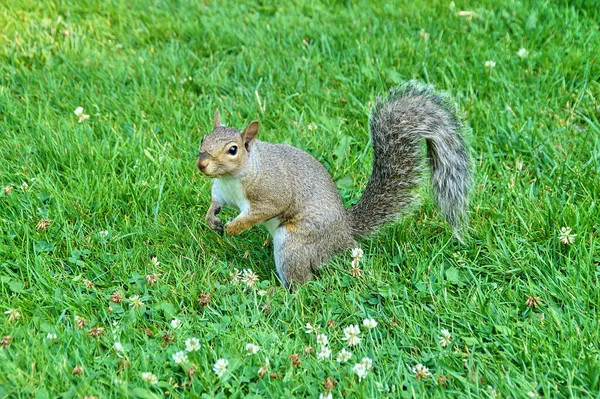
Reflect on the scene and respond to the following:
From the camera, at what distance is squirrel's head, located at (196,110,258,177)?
240 centimetres

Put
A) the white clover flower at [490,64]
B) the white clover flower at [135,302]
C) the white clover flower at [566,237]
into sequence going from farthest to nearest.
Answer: the white clover flower at [490,64] → the white clover flower at [566,237] → the white clover flower at [135,302]

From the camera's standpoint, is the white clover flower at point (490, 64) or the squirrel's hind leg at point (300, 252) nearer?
the squirrel's hind leg at point (300, 252)

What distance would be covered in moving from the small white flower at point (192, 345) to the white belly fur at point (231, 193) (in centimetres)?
61

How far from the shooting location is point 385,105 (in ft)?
8.64

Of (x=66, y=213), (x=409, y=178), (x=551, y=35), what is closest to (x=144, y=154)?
(x=66, y=213)

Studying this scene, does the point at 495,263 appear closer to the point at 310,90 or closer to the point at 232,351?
the point at 232,351

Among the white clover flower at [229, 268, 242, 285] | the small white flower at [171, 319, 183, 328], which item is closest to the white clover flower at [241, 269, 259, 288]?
the white clover flower at [229, 268, 242, 285]

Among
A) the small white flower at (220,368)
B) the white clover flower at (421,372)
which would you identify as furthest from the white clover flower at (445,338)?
the small white flower at (220,368)

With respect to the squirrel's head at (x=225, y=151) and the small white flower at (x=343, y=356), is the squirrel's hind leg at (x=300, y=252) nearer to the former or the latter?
the squirrel's head at (x=225, y=151)

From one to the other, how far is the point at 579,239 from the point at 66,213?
1.81m

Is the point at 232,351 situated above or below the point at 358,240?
above

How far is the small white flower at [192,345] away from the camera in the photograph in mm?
2082

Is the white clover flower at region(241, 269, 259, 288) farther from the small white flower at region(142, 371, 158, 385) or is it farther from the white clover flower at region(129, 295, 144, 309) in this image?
the small white flower at region(142, 371, 158, 385)

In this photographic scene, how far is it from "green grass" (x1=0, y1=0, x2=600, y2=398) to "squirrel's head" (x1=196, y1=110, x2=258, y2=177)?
367mm
